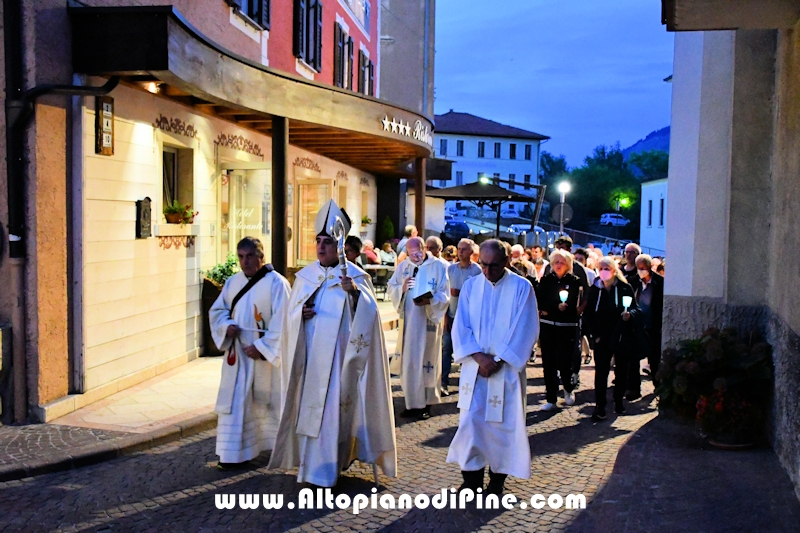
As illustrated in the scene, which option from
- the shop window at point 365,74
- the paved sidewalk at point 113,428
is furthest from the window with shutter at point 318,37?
the paved sidewalk at point 113,428

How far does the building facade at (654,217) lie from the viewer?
49.3 meters

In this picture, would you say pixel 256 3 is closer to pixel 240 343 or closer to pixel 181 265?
pixel 181 265

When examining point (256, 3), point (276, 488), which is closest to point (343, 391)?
point (276, 488)

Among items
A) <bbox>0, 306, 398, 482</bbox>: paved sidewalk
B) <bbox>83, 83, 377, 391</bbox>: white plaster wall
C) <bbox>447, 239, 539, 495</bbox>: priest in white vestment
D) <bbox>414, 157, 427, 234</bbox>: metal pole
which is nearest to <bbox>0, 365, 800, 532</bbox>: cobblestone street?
<bbox>0, 306, 398, 482</bbox>: paved sidewalk

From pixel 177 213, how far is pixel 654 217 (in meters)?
44.7

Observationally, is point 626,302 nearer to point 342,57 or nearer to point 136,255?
point 136,255

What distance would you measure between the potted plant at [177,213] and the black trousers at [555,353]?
490 cm

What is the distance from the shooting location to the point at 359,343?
Answer: 6.16 metres

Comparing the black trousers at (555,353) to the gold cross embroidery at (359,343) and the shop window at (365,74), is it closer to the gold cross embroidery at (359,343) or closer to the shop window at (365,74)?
the gold cross embroidery at (359,343)

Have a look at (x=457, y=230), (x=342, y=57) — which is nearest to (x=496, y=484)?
(x=342, y=57)

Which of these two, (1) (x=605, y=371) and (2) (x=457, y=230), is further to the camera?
(2) (x=457, y=230)

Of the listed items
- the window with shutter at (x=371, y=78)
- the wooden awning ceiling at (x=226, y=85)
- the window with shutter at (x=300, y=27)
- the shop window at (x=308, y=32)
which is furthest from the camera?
the window with shutter at (x=371, y=78)

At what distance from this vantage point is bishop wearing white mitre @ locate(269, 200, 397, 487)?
19.7 ft

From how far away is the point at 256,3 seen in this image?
46.0ft
